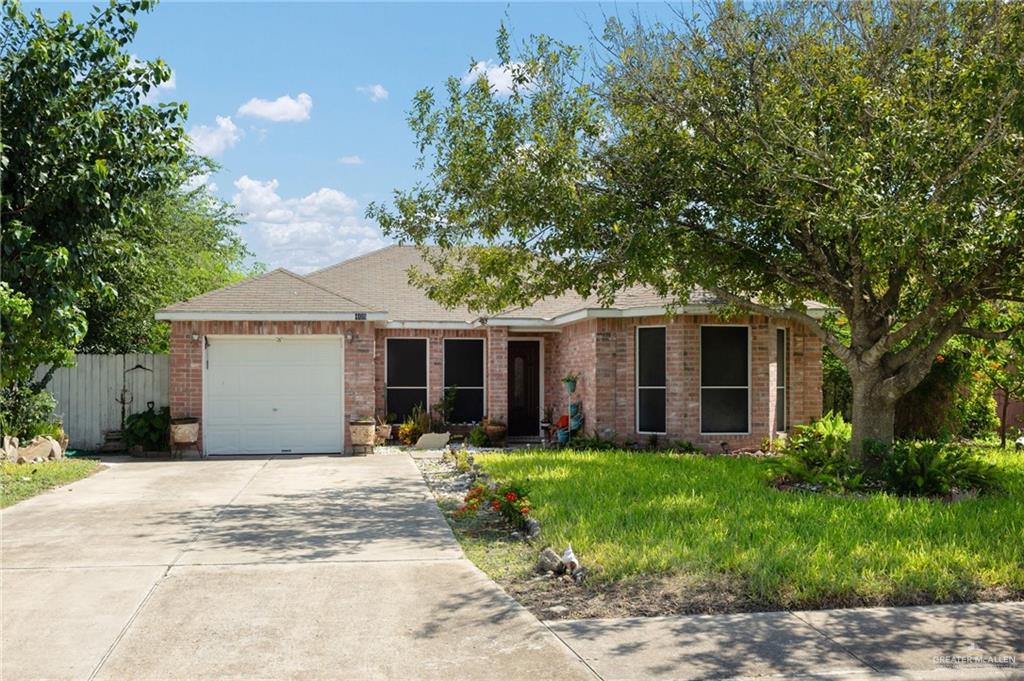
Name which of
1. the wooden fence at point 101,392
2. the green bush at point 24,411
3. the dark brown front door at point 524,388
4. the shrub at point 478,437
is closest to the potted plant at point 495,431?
the shrub at point 478,437

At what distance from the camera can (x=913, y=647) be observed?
5480 millimetres

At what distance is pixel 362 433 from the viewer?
17.2m

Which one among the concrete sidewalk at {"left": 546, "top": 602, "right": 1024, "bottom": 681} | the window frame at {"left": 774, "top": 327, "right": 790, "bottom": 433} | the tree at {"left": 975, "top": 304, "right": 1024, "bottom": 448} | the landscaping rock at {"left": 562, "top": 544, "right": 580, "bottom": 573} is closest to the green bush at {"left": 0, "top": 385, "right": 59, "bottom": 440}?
the landscaping rock at {"left": 562, "top": 544, "right": 580, "bottom": 573}

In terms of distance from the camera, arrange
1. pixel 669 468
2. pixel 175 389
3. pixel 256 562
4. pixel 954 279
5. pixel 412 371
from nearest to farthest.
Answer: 1. pixel 256 562
2. pixel 954 279
3. pixel 669 468
4. pixel 175 389
5. pixel 412 371

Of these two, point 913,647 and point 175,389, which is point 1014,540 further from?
point 175,389

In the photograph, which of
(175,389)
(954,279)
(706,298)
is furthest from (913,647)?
(175,389)

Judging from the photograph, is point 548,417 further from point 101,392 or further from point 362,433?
point 101,392

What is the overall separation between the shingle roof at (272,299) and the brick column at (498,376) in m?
2.94

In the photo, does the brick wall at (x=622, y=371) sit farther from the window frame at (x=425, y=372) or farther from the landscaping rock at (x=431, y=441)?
the window frame at (x=425, y=372)

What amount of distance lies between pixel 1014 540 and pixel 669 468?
532 cm

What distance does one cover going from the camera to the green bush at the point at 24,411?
15.2 meters

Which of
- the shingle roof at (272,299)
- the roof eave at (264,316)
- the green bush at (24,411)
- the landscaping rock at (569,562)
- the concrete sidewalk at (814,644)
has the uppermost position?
the shingle roof at (272,299)

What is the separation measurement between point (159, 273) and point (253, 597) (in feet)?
52.7

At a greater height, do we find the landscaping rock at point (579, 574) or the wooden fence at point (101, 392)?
the wooden fence at point (101, 392)
